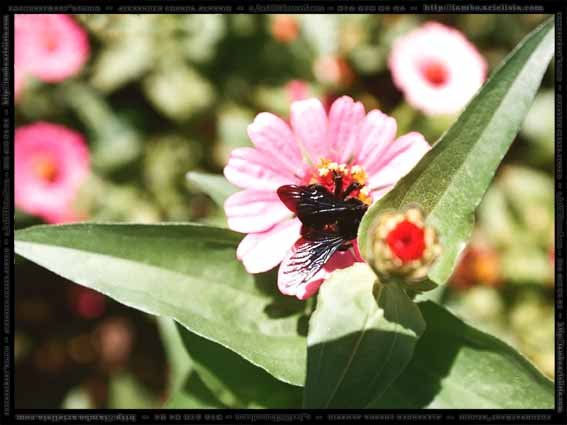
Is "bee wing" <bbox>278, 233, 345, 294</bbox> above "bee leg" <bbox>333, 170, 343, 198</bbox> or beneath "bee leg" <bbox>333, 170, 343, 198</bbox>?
beneath

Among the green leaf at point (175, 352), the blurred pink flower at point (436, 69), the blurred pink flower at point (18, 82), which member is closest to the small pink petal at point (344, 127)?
the green leaf at point (175, 352)

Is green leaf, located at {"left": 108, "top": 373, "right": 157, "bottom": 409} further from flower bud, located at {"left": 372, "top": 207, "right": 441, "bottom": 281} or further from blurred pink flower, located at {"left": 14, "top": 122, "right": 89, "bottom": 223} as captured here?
flower bud, located at {"left": 372, "top": 207, "right": 441, "bottom": 281}

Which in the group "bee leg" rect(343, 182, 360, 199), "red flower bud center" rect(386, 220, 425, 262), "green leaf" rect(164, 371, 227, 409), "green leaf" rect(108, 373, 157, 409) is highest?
"bee leg" rect(343, 182, 360, 199)

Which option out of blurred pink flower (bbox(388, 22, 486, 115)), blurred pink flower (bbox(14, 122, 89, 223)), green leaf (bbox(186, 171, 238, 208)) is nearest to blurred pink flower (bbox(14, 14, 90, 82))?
blurred pink flower (bbox(14, 122, 89, 223))

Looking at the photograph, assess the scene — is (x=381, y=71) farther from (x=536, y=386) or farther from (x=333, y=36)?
(x=536, y=386)

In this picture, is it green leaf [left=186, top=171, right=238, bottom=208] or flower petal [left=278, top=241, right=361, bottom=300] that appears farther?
green leaf [left=186, top=171, right=238, bottom=208]
